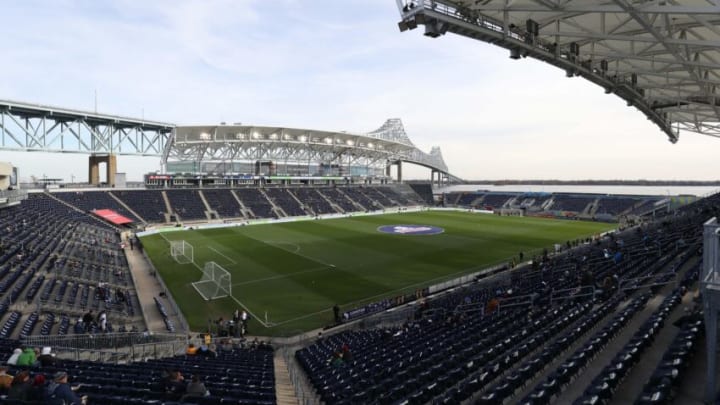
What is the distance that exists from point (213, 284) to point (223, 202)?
137ft

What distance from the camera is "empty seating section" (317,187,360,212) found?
248ft

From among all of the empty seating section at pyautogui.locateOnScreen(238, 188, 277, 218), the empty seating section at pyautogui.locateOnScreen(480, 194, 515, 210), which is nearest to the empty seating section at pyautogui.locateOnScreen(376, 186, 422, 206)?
the empty seating section at pyautogui.locateOnScreen(480, 194, 515, 210)

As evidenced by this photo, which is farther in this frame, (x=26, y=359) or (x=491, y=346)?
(x=491, y=346)

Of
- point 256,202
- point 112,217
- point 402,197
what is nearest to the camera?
point 112,217

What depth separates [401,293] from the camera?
79.8 ft

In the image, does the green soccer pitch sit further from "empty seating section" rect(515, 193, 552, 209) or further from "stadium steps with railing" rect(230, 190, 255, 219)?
"empty seating section" rect(515, 193, 552, 209)

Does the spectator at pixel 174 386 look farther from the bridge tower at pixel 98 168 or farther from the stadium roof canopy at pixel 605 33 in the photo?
the bridge tower at pixel 98 168

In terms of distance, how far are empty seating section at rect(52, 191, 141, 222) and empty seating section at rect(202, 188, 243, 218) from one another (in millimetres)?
12632

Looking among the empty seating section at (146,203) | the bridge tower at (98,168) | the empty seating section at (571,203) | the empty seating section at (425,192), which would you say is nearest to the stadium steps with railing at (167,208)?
the empty seating section at (146,203)

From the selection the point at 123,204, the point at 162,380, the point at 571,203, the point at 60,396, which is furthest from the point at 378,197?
the point at 60,396

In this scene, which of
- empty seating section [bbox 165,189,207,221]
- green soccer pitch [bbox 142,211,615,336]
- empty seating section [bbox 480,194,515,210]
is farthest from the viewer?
empty seating section [bbox 480,194,515,210]

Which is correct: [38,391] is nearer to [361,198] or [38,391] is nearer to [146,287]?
[146,287]

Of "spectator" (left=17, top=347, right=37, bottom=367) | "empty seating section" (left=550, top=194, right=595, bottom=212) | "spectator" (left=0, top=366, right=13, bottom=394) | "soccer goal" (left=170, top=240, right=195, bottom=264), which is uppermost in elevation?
"empty seating section" (left=550, top=194, right=595, bottom=212)

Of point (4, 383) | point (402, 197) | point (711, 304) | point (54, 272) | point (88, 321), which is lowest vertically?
point (88, 321)
